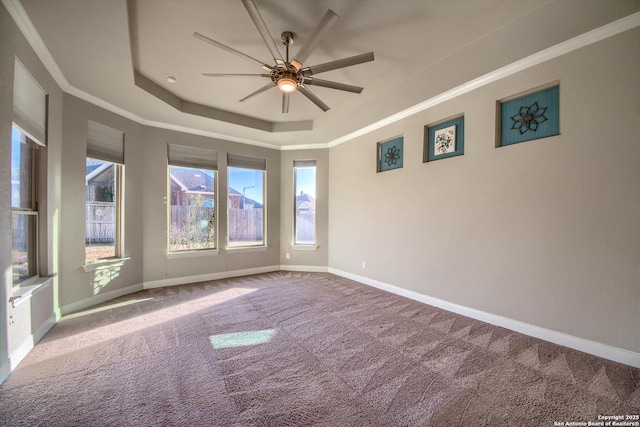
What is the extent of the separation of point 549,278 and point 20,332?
5021 millimetres

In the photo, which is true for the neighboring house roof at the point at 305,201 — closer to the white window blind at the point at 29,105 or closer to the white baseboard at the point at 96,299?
the white baseboard at the point at 96,299

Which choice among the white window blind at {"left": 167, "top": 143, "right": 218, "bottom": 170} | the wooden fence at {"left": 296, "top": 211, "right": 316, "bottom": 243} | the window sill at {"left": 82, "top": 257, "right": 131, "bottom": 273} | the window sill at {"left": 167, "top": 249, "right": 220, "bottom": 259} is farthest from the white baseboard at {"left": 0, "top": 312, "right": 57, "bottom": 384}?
the wooden fence at {"left": 296, "top": 211, "right": 316, "bottom": 243}

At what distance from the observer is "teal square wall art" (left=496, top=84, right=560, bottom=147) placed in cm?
267

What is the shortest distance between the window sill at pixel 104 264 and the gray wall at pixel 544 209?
435 cm

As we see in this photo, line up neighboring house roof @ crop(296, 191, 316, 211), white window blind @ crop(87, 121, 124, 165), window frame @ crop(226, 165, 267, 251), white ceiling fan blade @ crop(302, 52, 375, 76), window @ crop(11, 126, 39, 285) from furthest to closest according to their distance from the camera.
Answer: neighboring house roof @ crop(296, 191, 316, 211) < window frame @ crop(226, 165, 267, 251) < white window blind @ crop(87, 121, 124, 165) < window @ crop(11, 126, 39, 285) < white ceiling fan blade @ crop(302, 52, 375, 76)

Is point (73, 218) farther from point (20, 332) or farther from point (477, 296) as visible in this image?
point (477, 296)

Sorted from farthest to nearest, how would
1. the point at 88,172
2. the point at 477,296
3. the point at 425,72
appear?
the point at 88,172 < the point at 477,296 < the point at 425,72

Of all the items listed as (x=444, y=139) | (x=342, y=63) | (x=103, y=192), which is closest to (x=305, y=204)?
(x=444, y=139)

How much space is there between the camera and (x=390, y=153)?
446cm

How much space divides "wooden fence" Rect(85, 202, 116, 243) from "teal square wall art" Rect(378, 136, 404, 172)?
14.5 feet

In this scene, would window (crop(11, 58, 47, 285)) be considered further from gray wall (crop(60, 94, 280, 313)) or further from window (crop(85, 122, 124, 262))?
window (crop(85, 122, 124, 262))

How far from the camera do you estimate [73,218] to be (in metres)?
3.38

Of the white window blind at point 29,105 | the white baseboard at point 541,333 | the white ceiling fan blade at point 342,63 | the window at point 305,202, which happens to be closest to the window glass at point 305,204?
the window at point 305,202

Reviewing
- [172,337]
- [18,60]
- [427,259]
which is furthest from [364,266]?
[18,60]
